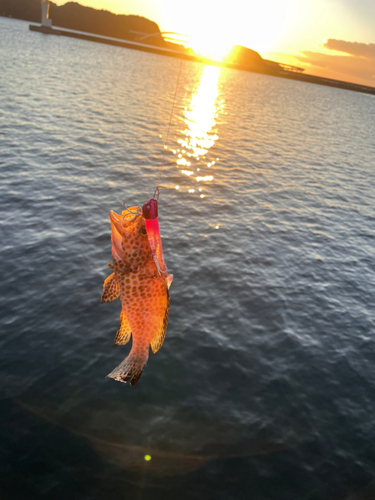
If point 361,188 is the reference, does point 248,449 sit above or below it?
below

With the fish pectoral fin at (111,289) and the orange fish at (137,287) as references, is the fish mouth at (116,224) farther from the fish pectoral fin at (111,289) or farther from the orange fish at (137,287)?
the fish pectoral fin at (111,289)

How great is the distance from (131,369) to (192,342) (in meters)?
7.86

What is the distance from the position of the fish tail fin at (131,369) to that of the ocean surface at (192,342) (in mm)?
5056

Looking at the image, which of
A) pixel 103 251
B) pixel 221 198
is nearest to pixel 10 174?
pixel 103 251

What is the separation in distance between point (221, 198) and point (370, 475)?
19683mm

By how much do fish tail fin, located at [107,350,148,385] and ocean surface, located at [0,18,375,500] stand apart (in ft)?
16.6

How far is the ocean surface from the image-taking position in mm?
8992

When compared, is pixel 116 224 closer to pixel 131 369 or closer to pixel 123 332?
pixel 123 332

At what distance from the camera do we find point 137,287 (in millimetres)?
5340

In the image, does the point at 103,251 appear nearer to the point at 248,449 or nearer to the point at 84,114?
the point at 248,449

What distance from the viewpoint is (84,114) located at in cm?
4334

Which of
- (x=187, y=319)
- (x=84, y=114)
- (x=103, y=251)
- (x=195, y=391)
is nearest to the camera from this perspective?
(x=195, y=391)

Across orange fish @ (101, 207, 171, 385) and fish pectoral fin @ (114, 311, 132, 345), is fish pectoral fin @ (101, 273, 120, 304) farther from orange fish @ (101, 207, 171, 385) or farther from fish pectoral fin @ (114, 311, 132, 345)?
fish pectoral fin @ (114, 311, 132, 345)

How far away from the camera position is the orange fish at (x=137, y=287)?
520cm
